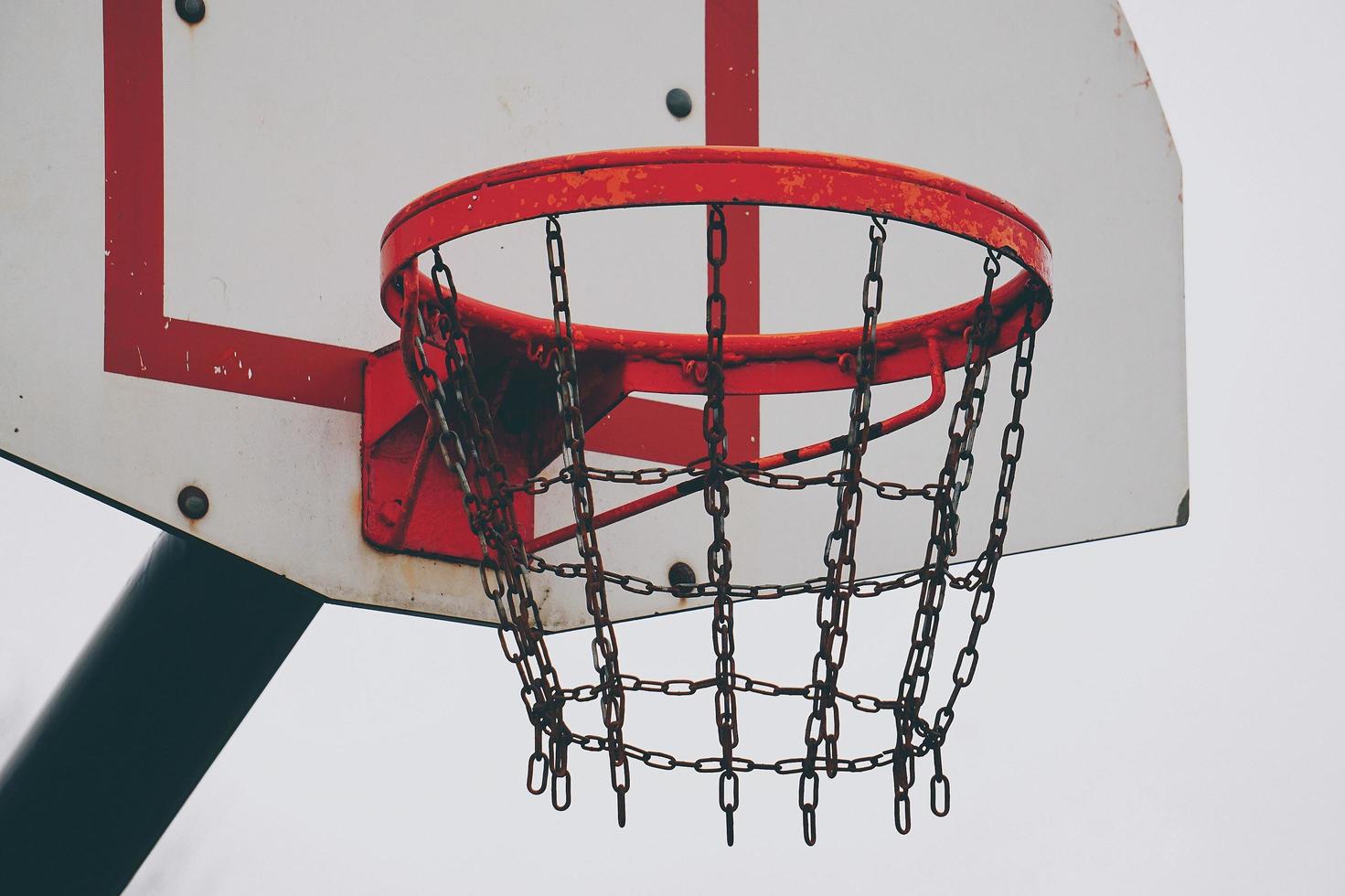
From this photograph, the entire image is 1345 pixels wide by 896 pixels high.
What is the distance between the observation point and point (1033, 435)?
3.15 meters

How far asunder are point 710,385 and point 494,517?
0.38m

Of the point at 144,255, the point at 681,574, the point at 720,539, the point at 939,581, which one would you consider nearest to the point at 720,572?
the point at 720,539

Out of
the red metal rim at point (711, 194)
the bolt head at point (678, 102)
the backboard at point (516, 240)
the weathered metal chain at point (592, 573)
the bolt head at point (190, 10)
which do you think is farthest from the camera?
the bolt head at point (678, 102)

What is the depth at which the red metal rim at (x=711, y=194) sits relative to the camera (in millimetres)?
2135

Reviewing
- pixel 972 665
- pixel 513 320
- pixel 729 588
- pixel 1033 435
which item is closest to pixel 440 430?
pixel 513 320

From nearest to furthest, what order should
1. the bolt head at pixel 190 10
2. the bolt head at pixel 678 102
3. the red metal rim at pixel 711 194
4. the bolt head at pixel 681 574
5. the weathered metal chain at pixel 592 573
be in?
the red metal rim at pixel 711 194 → the weathered metal chain at pixel 592 573 → the bolt head at pixel 190 10 → the bolt head at pixel 681 574 → the bolt head at pixel 678 102

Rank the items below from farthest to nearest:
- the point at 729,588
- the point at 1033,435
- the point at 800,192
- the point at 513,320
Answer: the point at 1033,435 → the point at 513,320 → the point at 729,588 → the point at 800,192

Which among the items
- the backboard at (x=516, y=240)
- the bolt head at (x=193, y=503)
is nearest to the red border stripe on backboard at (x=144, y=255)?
the backboard at (x=516, y=240)

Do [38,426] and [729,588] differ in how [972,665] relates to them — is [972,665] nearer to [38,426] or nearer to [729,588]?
[729,588]

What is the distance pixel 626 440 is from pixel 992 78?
0.97 meters

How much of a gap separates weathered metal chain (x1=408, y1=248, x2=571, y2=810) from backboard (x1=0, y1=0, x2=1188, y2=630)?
297 millimetres

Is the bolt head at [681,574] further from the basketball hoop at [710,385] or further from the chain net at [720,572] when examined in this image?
the chain net at [720,572]

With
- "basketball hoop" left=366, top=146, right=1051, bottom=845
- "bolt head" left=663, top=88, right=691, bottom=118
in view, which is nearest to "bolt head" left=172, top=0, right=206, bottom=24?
"basketball hoop" left=366, top=146, right=1051, bottom=845

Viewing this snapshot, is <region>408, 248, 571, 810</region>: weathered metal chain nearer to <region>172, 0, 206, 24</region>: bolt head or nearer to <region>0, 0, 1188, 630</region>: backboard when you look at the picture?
<region>0, 0, 1188, 630</region>: backboard
